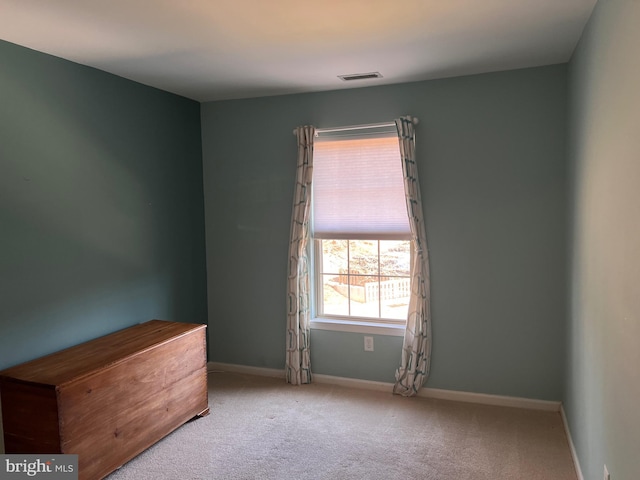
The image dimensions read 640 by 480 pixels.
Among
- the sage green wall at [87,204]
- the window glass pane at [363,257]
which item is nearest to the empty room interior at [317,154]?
the sage green wall at [87,204]

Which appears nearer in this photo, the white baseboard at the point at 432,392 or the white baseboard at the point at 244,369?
Result: the white baseboard at the point at 432,392

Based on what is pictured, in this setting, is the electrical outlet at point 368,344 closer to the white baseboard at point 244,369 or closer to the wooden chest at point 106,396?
the white baseboard at point 244,369

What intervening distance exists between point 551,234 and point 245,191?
2324mm

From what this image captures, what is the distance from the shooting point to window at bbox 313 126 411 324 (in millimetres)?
3625

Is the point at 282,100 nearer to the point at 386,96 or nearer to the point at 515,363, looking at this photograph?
the point at 386,96

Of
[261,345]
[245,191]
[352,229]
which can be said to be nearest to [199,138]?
[245,191]

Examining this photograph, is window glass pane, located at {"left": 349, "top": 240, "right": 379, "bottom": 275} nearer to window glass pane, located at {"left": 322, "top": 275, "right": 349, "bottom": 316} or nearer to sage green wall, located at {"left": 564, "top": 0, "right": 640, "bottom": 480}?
window glass pane, located at {"left": 322, "top": 275, "right": 349, "bottom": 316}

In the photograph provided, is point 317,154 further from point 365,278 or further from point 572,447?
point 572,447

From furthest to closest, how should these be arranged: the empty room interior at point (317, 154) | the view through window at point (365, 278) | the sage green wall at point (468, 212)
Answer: the view through window at point (365, 278)
the sage green wall at point (468, 212)
the empty room interior at point (317, 154)

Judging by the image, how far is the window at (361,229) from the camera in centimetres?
362

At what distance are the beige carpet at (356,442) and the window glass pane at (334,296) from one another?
65 cm

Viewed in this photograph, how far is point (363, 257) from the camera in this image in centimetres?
381

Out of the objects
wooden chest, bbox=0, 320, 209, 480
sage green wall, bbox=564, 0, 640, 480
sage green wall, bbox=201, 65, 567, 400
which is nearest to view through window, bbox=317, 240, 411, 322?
sage green wall, bbox=201, 65, 567, 400

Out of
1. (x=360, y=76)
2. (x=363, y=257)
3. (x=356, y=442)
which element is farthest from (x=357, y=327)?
(x=360, y=76)
